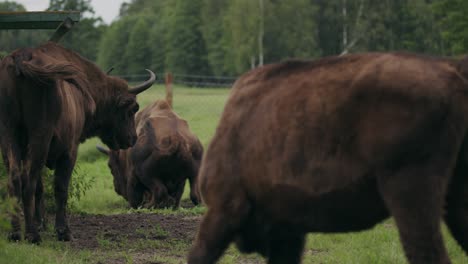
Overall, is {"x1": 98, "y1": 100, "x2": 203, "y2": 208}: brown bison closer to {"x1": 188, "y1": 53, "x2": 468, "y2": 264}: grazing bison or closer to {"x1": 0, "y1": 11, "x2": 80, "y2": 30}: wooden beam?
{"x1": 0, "y1": 11, "x2": 80, "y2": 30}: wooden beam

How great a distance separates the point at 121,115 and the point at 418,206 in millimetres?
6672

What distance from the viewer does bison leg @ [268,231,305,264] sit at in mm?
5629

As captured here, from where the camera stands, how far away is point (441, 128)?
435cm

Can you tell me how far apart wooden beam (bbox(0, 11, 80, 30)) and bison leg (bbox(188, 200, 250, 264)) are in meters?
5.15

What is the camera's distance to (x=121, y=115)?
10562mm

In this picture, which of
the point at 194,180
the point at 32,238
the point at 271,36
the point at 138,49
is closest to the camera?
the point at 32,238

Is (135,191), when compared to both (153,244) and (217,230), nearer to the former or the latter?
(153,244)

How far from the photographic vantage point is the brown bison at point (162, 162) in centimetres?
1346

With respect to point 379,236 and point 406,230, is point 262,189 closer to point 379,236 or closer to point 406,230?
point 406,230

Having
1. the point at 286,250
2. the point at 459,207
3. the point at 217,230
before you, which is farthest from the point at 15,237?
the point at 459,207

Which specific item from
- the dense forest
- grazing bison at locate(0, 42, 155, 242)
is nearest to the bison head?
grazing bison at locate(0, 42, 155, 242)

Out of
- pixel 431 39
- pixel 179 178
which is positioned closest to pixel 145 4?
pixel 431 39

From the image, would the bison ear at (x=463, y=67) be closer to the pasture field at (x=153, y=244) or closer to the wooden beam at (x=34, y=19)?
the pasture field at (x=153, y=244)

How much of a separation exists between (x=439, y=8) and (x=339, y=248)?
116 feet
